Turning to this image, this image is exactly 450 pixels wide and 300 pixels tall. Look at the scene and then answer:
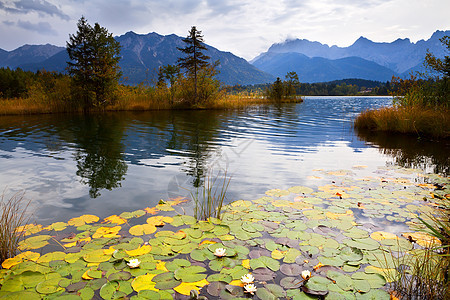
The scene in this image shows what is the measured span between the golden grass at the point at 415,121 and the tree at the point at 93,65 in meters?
24.3

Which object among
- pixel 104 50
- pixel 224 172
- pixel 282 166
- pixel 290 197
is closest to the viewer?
pixel 290 197

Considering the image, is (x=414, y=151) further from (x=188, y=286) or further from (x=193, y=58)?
(x=193, y=58)

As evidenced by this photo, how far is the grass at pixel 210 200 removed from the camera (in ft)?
14.2

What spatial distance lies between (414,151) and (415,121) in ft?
12.0

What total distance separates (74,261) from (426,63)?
53.1 feet

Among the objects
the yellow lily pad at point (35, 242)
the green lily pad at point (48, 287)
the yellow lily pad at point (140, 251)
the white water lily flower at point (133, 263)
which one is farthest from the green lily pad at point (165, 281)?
the yellow lily pad at point (35, 242)

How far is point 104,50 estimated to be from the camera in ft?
85.6

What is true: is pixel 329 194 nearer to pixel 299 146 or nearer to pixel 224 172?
pixel 224 172

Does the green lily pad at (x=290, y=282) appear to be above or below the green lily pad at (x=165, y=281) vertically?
below

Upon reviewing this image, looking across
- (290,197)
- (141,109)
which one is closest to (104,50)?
(141,109)

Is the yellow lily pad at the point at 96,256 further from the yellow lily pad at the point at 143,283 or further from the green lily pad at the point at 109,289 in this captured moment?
the yellow lily pad at the point at 143,283

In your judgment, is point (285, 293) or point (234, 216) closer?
point (285, 293)

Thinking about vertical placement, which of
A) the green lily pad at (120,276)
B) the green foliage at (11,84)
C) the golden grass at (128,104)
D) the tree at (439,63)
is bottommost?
the green lily pad at (120,276)

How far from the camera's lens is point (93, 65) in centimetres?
2598
